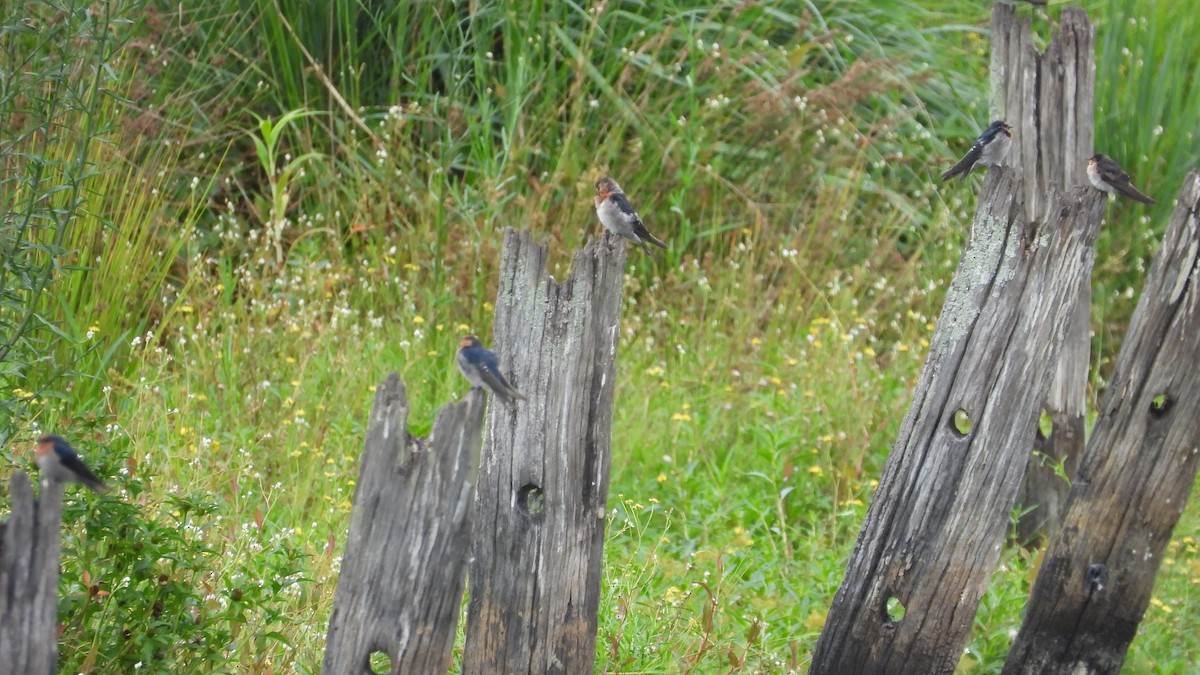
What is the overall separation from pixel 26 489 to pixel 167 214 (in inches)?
190

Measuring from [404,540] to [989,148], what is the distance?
3144 mm

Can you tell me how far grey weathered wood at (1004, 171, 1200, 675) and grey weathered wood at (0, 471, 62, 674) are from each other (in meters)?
2.66

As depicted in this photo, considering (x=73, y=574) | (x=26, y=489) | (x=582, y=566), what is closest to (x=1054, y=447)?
(x=582, y=566)

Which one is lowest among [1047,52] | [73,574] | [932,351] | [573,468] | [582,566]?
[73,574]

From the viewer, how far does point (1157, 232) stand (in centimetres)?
805

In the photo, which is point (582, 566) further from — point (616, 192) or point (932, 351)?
point (616, 192)

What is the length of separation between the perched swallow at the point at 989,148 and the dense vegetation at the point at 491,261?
127 centimetres

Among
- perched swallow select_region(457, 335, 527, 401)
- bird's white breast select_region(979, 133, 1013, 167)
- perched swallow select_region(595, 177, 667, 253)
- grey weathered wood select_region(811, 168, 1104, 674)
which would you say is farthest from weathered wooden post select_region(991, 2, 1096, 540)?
perched swallow select_region(457, 335, 527, 401)

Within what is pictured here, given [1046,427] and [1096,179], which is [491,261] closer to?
[1046,427]

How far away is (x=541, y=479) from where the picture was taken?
315cm

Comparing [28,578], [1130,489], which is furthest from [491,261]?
[28,578]

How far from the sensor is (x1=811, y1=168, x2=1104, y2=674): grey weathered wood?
338 cm

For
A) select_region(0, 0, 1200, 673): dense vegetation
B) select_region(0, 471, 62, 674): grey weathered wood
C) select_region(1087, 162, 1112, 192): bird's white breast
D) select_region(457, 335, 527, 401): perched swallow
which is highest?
select_region(1087, 162, 1112, 192): bird's white breast

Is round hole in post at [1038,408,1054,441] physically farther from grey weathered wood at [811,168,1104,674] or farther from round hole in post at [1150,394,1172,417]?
grey weathered wood at [811,168,1104,674]
